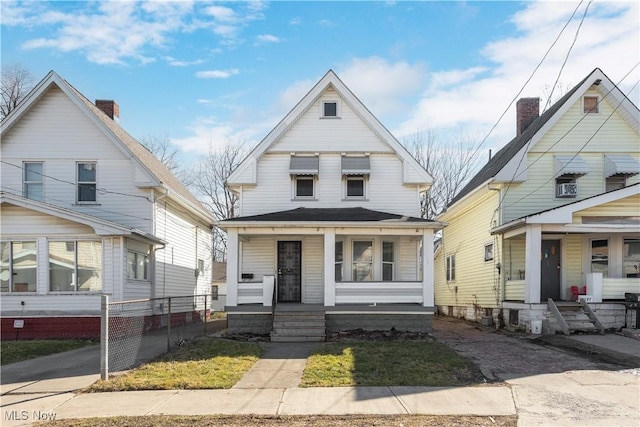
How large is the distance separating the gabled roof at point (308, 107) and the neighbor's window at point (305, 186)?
60.8 inches

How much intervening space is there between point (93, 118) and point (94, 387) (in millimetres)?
10984

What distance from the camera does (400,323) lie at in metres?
14.9

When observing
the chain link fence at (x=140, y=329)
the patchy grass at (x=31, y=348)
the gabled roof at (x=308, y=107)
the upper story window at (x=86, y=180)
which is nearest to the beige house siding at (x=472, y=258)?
the gabled roof at (x=308, y=107)

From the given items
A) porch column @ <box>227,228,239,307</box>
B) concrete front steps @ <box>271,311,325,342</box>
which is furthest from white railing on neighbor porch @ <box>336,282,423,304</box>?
porch column @ <box>227,228,239,307</box>

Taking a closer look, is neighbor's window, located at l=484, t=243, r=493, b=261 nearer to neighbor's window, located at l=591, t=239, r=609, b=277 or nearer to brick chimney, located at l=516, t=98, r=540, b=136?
neighbor's window, located at l=591, t=239, r=609, b=277

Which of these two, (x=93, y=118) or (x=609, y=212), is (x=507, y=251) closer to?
(x=609, y=212)

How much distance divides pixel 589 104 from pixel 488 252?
6575 millimetres

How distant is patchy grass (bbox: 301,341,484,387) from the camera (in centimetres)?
889

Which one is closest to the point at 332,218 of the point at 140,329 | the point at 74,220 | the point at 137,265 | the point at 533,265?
the point at 533,265

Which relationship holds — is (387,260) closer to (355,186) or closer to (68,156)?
(355,186)

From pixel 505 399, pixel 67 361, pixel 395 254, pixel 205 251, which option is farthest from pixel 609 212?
pixel 205 251

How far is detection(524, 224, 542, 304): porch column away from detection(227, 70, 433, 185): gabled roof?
4029 millimetres

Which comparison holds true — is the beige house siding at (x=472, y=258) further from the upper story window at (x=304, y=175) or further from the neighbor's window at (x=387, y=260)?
the upper story window at (x=304, y=175)

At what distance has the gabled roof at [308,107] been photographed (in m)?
17.5
